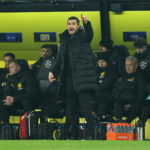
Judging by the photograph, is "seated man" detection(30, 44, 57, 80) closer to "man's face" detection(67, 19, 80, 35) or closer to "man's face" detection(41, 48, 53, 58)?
"man's face" detection(41, 48, 53, 58)

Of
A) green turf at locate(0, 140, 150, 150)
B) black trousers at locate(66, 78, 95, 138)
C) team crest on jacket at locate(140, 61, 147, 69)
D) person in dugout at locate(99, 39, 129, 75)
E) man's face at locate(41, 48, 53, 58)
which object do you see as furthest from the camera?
man's face at locate(41, 48, 53, 58)

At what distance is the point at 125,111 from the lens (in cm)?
1000

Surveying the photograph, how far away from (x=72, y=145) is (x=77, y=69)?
4.04 ft

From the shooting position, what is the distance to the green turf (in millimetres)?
7199

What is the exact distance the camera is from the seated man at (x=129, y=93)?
32.1ft

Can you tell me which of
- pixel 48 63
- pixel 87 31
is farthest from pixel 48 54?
pixel 87 31

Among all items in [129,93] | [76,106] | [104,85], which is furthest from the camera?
[104,85]

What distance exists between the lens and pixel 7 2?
11.8 metres

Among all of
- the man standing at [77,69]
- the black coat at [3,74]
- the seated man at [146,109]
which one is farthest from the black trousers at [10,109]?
the man standing at [77,69]

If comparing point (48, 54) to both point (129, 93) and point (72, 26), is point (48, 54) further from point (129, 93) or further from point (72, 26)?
point (72, 26)

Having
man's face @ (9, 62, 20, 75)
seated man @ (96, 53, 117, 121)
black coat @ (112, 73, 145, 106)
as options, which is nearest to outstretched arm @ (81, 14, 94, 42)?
black coat @ (112, 73, 145, 106)

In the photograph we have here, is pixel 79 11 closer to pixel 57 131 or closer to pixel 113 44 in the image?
pixel 113 44

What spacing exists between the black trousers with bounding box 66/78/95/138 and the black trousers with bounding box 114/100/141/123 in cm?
138

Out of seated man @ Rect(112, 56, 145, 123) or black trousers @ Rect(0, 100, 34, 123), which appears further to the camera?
black trousers @ Rect(0, 100, 34, 123)
